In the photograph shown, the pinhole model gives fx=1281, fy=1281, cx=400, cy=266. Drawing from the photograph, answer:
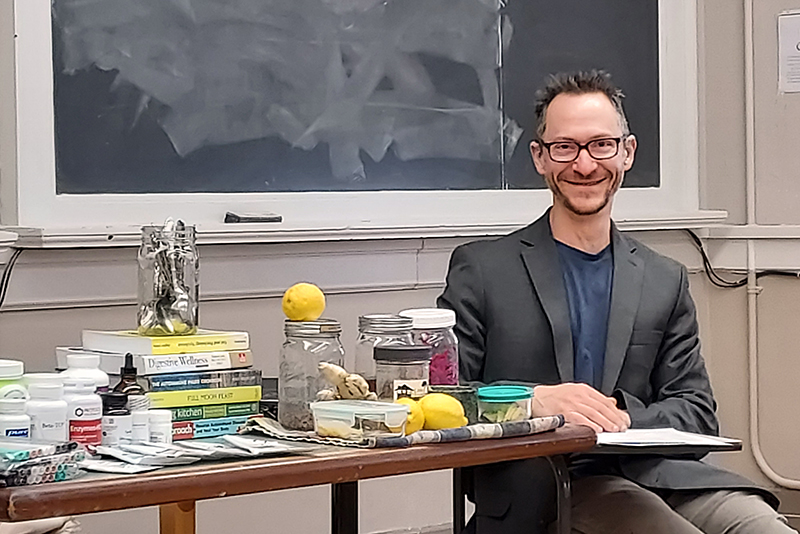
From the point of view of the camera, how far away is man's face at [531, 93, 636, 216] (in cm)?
242

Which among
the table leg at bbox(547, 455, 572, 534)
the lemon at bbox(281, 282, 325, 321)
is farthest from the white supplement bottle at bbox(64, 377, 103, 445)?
the table leg at bbox(547, 455, 572, 534)

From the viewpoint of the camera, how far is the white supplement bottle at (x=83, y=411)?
1.67 meters

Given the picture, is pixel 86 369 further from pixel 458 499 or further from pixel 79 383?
pixel 458 499

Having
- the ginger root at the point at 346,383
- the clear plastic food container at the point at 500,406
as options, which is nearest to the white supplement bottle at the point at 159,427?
the ginger root at the point at 346,383

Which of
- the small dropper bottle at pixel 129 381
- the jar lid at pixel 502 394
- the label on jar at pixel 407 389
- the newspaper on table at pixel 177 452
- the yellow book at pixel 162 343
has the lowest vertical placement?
the newspaper on table at pixel 177 452

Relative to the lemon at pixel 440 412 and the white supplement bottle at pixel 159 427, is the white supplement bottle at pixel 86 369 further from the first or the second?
the lemon at pixel 440 412

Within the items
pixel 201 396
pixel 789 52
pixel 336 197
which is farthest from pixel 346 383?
pixel 789 52

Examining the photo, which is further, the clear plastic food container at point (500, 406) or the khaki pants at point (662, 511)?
the khaki pants at point (662, 511)

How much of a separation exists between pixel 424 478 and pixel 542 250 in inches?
42.7

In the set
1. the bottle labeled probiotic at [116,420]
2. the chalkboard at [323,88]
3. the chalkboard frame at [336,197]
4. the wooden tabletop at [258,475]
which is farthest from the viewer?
the chalkboard at [323,88]

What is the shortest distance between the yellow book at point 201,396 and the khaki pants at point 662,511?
0.66 m

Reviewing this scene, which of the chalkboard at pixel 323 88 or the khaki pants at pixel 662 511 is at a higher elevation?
the chalkboard at pixel 323 88

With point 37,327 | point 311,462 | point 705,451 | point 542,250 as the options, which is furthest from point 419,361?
point 37,327

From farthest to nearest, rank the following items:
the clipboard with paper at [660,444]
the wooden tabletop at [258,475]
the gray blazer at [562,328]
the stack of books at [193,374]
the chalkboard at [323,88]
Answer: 1. the chalkboard at [323,88]
2. the gray blazer at [562,328]
3. the clipboard with paper at [660,444]
4. the stack of books at [193,374]
5. the wooden tabletop at [258,475]
